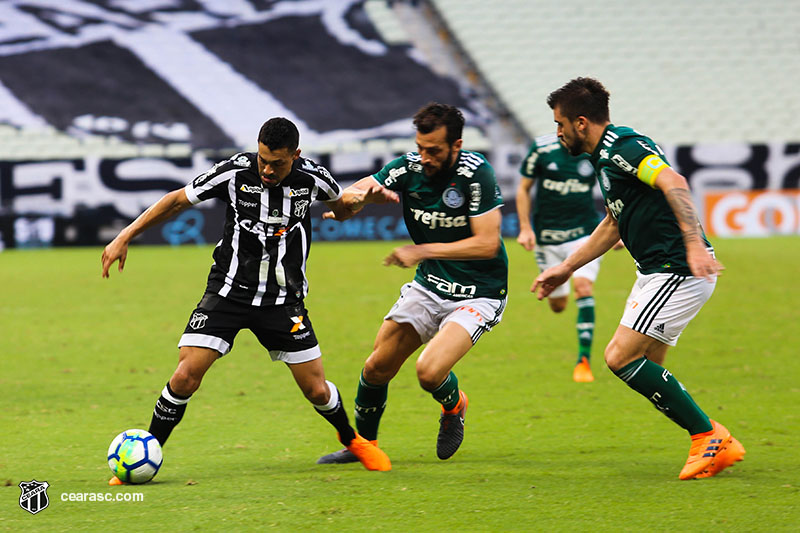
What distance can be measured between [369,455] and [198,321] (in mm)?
1137

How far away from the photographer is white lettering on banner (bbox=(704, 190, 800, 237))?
22.2 meters

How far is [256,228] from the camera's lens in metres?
5.00

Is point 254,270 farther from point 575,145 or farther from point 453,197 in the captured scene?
point 575,145

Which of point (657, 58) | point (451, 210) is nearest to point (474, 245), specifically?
point (451, 210)

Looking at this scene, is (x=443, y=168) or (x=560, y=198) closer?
(x=443, y=168)

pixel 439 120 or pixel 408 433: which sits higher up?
pixel 439 120

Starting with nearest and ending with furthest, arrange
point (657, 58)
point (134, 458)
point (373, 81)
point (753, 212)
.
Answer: point (134, 458) → point (753, 212) → point (373, 81) → point (657, 58)

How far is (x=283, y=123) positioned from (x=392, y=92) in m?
21.9

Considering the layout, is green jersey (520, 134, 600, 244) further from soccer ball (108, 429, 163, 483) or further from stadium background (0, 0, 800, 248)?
stadium background (0, 0, 800, 248)

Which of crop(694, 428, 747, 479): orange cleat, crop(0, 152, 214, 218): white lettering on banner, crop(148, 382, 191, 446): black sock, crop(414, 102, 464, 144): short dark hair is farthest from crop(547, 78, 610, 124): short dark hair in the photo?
crop(0, 152, 214, 218): white lettering on banner

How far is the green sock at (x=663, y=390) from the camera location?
491 centimetres

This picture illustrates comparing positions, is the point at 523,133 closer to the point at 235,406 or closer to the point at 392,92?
the point at 392,92

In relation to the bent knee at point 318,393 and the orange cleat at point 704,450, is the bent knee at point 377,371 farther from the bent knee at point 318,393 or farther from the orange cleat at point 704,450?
the orange cleat at point 704,450

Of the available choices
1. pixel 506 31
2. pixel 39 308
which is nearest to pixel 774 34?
pixel 506 31
